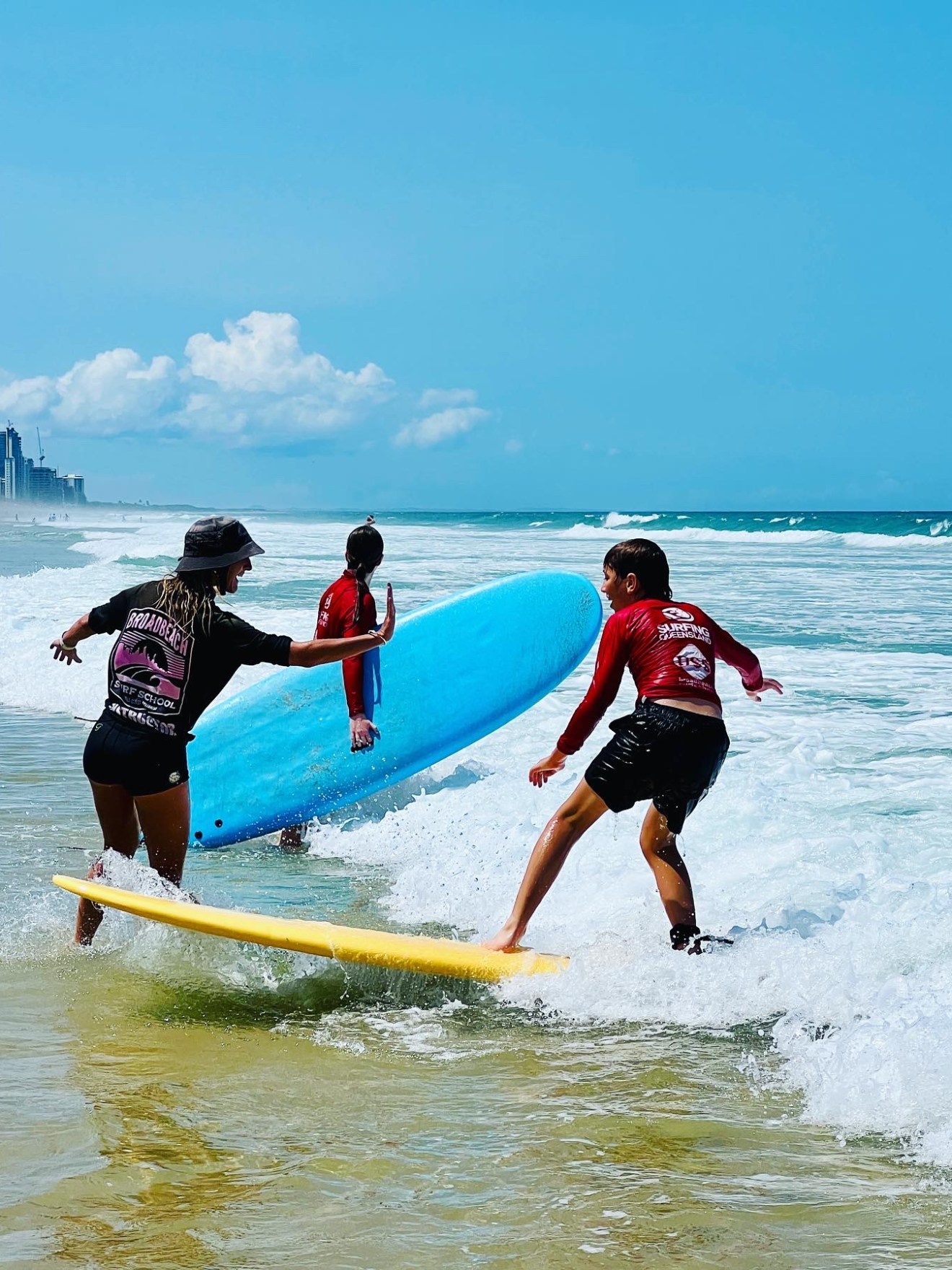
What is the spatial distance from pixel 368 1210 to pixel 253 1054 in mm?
960

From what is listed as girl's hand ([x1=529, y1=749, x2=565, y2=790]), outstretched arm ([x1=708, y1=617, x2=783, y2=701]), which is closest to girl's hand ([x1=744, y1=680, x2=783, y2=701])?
outstretched arm ([x1=708, y1=617, x2=783, y2=701])

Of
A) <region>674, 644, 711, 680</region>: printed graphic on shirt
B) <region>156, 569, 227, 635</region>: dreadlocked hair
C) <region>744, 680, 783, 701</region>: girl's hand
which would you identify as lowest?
<region>744, 680, 783, 701</region>: girl's hand

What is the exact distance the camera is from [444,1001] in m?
3.82

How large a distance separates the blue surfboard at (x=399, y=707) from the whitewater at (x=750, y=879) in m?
0.20

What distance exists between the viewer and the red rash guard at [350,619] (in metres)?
5.64

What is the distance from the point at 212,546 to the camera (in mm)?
3740

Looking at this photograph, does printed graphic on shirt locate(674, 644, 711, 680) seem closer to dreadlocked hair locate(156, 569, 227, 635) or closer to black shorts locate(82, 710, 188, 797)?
dreadlocked hair locate(156, 569, 227, 635)

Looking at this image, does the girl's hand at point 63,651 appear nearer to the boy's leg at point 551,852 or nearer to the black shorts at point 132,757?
the black shorts at point 132,757

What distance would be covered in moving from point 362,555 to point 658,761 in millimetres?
2277

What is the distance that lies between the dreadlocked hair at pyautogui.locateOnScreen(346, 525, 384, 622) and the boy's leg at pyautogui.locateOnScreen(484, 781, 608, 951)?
6.74 feet

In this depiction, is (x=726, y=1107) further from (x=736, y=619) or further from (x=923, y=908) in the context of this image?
(x=736, y=619)

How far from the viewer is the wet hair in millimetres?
3850

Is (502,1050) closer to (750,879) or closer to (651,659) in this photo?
(651,659)

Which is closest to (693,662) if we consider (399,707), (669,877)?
(669,877)
